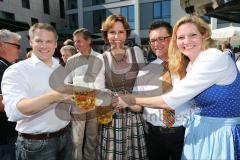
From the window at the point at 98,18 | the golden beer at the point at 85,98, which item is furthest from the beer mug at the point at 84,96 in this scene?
the window at the point at 98,18

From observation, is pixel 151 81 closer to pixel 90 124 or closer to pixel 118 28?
pixel 118 28

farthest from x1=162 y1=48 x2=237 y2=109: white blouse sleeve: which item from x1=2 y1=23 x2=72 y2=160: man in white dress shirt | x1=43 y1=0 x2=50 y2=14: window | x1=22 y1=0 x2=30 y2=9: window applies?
x1=43 y1=0 x2=50 y2=14: window

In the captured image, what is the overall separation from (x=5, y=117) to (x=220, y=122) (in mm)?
2340

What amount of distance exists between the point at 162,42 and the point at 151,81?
15.8 inches

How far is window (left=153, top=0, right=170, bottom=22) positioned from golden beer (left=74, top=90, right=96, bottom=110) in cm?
2469

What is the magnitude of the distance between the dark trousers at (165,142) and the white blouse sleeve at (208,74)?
61 cm

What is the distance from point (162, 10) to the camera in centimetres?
2612

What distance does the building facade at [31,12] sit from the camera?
796 inches

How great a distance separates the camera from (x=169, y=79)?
8.09 feet

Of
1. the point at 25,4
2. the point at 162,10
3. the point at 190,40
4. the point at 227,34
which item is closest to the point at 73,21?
the point at 25,4

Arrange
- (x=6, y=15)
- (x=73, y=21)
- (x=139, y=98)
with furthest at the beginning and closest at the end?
(x=73, y=21), (x=6, y=15), (x=139, y=98)

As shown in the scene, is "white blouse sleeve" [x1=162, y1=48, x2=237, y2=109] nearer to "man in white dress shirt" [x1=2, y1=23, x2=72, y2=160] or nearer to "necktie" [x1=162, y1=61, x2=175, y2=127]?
"necktie" [x1=162, y1=61, x2=175, y2=127]

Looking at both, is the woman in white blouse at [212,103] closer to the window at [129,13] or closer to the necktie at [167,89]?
the necktie at [167,89]

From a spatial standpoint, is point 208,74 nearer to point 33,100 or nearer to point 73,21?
point 33,100
